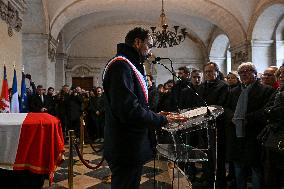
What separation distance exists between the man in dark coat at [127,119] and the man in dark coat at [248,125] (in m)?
1.52

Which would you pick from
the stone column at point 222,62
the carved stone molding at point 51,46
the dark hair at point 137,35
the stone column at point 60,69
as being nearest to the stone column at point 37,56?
the carved stone molding at point 51,46

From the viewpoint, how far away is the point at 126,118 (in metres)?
2.09

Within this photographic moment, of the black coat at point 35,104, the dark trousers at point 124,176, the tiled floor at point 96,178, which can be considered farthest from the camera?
the black coat at point 35,104

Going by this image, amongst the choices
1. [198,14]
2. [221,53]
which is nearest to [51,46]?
[198,14]

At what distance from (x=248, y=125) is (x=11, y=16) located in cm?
529

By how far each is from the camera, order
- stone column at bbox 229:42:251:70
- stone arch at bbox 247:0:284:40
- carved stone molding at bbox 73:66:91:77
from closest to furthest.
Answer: stone arch at bbox 247:0:284:40 → stone column at bbox 229:42:251:70 → carved stone molding at bbox 73:66:91:77

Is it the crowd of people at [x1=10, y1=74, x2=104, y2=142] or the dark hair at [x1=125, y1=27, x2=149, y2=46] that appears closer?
the dark hair at [x1=125, y1=27, x2=149, y2=46]

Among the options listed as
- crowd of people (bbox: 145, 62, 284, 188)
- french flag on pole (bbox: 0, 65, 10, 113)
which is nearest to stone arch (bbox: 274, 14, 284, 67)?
crowd of people (bbox: 145, 62, 284, 188)

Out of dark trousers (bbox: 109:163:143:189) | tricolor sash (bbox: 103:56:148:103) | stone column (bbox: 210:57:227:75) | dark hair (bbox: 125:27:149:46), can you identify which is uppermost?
stone column (bbox: 210:57:227:75)

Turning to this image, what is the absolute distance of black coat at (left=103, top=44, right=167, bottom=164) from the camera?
2.09 meters

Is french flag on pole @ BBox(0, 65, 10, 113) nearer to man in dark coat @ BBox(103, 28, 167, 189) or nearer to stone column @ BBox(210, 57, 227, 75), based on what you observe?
man in dark coat @ BBox(103, 28, 167, 189)

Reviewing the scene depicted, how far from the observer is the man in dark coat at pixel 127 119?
6.89 ft

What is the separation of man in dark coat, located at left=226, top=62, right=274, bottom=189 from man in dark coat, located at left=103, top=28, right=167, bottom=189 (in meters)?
1.52

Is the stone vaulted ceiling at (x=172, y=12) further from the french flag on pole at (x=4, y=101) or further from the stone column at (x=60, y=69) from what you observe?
the french flag on pole at (x=4, y=101)
